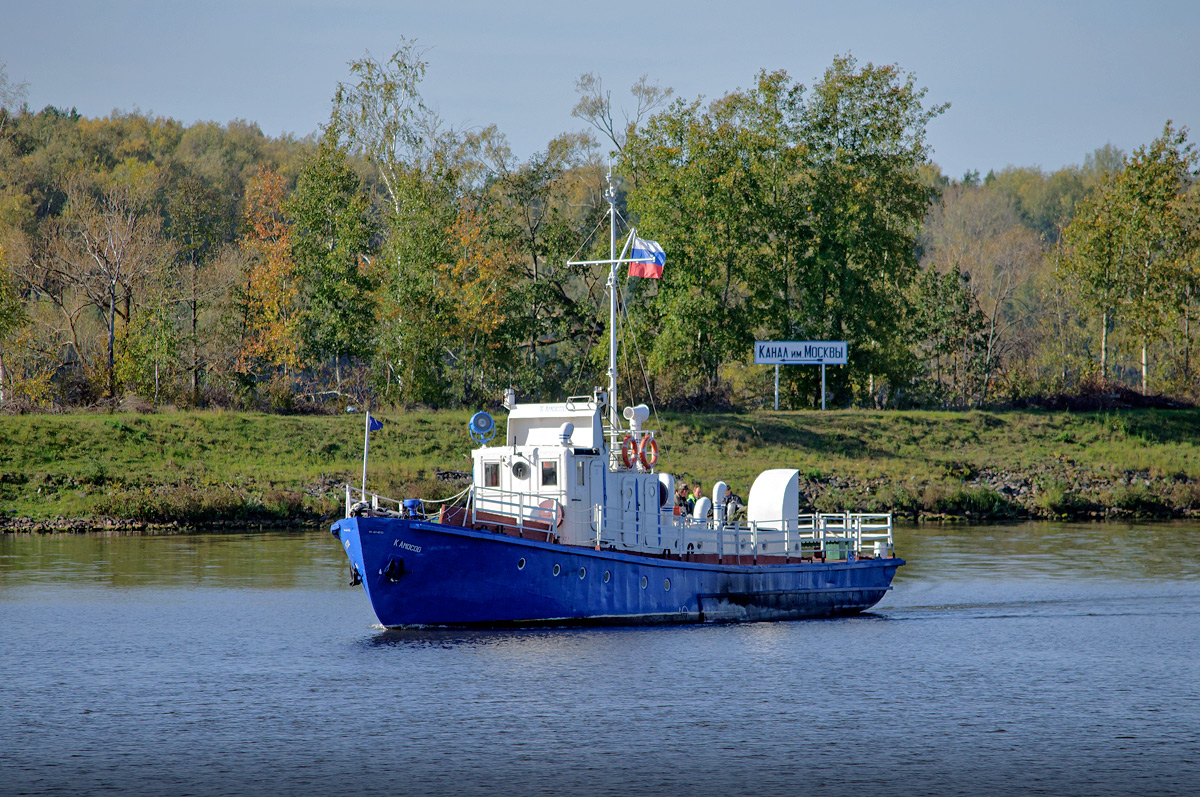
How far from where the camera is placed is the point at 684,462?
202 feet

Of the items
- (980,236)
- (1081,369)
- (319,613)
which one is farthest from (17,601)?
(980,236)

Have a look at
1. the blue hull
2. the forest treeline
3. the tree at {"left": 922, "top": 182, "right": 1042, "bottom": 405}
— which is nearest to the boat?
the blue hull

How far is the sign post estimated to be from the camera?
69.9m

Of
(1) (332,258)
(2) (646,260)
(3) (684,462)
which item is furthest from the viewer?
Answer: (1) (332,258)

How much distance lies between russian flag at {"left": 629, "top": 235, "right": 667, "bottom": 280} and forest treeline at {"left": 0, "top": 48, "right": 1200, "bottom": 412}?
115ft

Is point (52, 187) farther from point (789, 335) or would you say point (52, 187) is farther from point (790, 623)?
point (790, 623)

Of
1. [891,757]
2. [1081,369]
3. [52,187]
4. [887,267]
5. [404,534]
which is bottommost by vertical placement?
[891,757]

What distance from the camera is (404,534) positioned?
86.6 ft

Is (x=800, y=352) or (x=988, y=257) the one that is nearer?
(x=800, y=352)

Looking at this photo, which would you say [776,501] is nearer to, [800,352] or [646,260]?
[646,260]

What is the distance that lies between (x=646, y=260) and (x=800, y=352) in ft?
134

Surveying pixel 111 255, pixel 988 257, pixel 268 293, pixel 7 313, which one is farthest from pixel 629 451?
pixel 988 257

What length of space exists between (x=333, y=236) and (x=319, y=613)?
44.9 metres

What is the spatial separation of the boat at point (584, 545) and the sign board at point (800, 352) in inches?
1449
